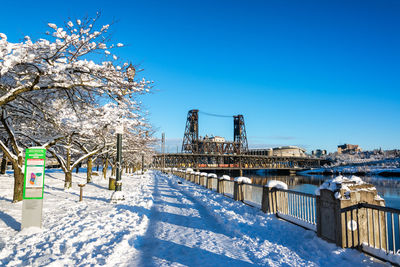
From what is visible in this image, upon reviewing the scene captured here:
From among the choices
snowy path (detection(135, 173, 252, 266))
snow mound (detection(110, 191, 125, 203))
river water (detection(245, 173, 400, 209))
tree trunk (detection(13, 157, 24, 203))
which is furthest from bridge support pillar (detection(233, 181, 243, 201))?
river water (detection(245, 173, 400, 209))

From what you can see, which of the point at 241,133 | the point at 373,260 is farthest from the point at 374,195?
the point at 241,133

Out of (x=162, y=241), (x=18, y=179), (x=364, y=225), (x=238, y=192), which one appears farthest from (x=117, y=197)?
(x=364, y=225)

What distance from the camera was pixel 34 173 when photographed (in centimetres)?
739

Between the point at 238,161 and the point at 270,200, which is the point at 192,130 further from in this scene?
the point at 270,200

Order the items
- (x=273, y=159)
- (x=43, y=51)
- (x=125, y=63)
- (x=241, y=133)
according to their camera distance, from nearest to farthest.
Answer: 1. (x=43, y=51)
2. (x=125, y=63)
3. (x=273, y=159)
4. (x=241, y=133)

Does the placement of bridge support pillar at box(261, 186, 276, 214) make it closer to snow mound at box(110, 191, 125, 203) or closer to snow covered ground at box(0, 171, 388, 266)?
snow covered ground at box(0, 171, 388, 266)

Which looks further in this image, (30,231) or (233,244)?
(30,231)

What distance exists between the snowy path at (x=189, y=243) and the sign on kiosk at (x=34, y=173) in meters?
3.37

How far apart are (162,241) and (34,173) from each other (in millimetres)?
4159

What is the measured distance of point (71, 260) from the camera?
5.09 m

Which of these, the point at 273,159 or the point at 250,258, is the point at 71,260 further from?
the point at 273,159

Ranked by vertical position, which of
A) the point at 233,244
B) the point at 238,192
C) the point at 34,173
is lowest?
the point at 233,244

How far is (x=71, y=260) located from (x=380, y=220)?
6500mm

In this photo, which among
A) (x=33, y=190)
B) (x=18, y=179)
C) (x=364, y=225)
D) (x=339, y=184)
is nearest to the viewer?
(x=364, y=225)
